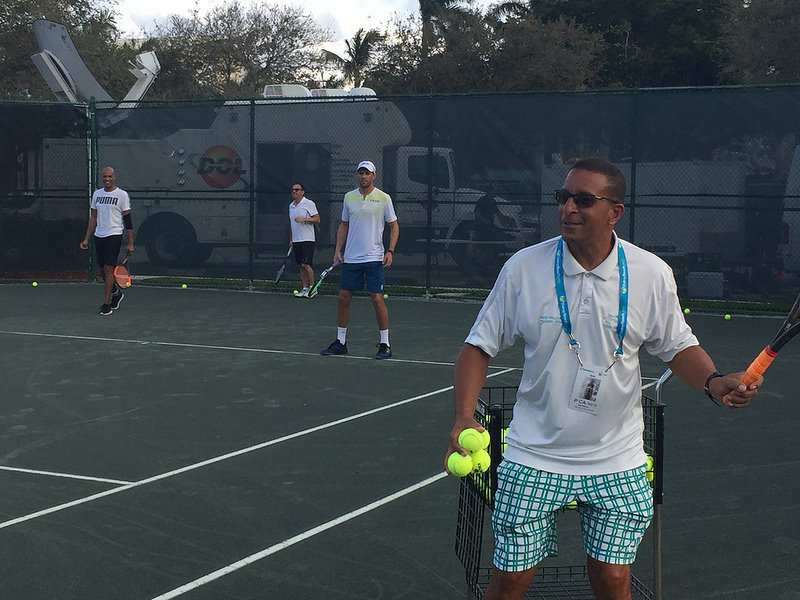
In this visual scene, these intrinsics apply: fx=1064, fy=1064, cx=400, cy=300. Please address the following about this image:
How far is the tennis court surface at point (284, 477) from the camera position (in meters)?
4.88

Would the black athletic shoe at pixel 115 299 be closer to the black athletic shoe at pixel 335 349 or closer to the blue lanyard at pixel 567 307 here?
the black athletic shoe at pixel 335 349

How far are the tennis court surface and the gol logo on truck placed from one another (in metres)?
6.84

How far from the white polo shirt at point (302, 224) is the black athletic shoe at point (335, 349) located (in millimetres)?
5838

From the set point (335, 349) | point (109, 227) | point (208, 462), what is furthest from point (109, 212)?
point (208, 462)

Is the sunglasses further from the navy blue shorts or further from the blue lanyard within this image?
the navy blue shorts

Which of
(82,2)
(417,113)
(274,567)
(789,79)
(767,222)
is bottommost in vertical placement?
(274,567)

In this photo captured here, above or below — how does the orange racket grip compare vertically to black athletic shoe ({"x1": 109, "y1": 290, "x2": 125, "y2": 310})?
above

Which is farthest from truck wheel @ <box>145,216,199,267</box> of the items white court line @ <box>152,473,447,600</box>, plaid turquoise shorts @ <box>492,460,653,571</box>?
plaid turquoise shorts @ <box>492,460,653,571</box>

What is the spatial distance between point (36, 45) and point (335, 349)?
30513 mm

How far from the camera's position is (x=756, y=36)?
35.9 metres

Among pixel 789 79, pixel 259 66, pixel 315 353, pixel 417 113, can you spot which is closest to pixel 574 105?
pixel 417 113

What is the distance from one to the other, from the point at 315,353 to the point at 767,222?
23.2 feet

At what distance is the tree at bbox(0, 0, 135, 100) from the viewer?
37156mm

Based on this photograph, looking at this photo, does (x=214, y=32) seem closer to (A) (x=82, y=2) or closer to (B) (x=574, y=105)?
(A) (x=82, y=2)
